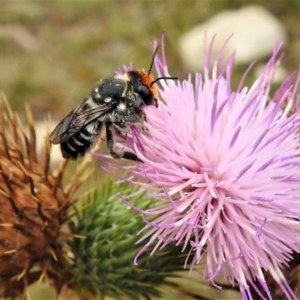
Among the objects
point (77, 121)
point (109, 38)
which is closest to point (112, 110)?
point (77, 121)

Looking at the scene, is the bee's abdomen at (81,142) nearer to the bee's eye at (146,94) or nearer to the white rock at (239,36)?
the bee's eye at (146,94)

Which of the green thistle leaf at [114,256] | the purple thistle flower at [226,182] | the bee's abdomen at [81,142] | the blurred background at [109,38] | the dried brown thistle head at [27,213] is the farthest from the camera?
the blurred background at [109,38]

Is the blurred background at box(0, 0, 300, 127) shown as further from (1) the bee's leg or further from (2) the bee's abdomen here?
(1) the bee's leg

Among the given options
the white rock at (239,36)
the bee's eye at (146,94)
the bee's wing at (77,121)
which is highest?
the white rock at (239,36)

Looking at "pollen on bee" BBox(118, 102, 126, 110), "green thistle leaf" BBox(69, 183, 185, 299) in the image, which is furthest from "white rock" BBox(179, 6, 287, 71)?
"pollen on bee" BBox(118, 102, 126, 110)

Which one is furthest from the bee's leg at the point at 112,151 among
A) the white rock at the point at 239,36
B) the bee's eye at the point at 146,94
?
the white rock at the point at 239,36

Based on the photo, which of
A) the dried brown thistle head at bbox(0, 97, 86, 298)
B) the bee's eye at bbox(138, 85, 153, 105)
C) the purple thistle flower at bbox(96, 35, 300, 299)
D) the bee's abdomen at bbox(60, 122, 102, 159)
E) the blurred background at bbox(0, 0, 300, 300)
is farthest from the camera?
the blurred background at bbox(0, 0, 300, 300)

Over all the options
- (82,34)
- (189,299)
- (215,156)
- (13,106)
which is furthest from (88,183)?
(82,34)
